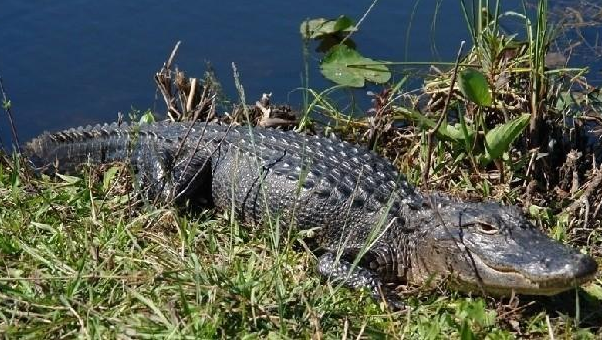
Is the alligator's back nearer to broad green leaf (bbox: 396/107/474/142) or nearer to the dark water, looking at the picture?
broad green leaf (bbox: 396/107/474/142)

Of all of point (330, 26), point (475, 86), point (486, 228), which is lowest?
point (486, 228)

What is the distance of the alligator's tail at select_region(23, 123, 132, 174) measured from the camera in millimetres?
5871

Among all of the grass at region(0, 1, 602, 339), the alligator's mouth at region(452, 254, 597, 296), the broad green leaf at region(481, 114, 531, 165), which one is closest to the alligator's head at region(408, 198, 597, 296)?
the alligator's mouth at region(452, 254, 597, 296)

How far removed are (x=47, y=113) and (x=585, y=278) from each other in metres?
4.70

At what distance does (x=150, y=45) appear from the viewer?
8.01 meters

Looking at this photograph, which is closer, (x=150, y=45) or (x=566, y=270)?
(x=566, y=270)

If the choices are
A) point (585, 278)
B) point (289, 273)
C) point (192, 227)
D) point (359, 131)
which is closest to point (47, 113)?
point (359, 131)

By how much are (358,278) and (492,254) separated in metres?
0.62

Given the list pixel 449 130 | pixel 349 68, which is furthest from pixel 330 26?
pixel 449 130

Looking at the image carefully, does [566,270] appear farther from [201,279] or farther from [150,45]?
[150,45]

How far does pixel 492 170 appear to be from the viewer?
5.41 m

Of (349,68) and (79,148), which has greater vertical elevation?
(349,68)

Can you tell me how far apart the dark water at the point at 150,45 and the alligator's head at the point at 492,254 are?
279cm

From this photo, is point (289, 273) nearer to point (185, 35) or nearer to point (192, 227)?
point (192, 227)
